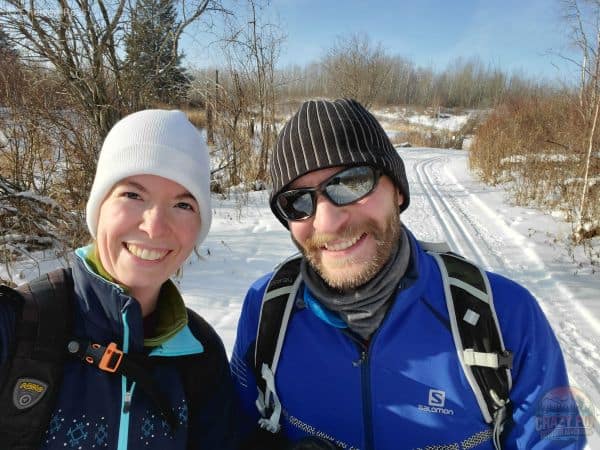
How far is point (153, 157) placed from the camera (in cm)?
120

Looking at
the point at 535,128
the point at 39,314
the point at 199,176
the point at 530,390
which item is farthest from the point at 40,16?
the point at 535,128

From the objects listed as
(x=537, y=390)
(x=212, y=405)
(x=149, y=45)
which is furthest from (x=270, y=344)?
(x=149, y=45)

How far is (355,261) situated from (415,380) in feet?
1.54

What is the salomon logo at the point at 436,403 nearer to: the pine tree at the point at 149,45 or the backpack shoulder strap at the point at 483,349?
the backpack shoulder strap at the point at 483,349

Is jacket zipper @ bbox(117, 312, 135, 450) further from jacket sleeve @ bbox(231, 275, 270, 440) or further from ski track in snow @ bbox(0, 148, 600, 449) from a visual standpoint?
ski track in snow @ bbox(0, 148, 600, 449)

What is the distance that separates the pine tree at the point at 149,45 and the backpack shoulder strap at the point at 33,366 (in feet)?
13.3

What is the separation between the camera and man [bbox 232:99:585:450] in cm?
122

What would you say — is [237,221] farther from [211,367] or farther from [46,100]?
[211,367]

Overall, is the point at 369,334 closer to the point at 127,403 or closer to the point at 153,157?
the point at 127,403

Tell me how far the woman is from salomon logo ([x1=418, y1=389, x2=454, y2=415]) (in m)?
0.71

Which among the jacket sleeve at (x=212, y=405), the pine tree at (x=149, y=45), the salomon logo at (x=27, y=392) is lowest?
the jacket sleeve at (x=212, y=405)

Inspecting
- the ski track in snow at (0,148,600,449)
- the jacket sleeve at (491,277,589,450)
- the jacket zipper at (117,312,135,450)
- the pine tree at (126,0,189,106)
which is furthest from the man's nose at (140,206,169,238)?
the pine tree at (126,0,189,106)

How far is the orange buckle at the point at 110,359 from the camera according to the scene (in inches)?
40.1

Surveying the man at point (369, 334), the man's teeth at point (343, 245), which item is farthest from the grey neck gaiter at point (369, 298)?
the man's teeth at point (343, 245)
